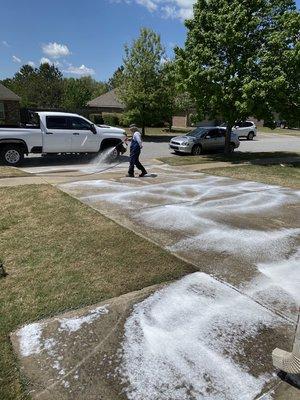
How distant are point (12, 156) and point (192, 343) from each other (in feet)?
40.5

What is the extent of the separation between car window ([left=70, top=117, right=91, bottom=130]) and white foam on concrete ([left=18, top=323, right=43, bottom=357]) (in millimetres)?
12263

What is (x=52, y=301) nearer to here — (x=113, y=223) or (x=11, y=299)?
(x=11, y=299)

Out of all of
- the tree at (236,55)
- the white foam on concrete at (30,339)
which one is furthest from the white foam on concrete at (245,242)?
the tree at (236,55)

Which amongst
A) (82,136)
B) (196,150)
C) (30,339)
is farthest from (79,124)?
(30,339)

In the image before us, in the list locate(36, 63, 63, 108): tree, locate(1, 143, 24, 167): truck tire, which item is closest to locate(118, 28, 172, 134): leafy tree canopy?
locate(1, 143, 24, 167): truck tire

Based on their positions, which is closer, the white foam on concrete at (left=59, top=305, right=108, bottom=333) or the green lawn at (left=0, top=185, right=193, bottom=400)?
the white foam on concrete at (left=59, top=305, right=108, bottom=333)

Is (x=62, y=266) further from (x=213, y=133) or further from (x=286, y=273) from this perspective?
(x=213, y=133)

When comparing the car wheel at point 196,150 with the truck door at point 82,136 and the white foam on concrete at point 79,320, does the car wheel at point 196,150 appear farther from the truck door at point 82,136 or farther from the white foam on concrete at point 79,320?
the white foam on concrete at point 79,320

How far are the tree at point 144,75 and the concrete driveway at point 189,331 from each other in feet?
80.6

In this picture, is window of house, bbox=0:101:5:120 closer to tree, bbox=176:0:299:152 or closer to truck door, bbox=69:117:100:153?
truck door, bbox=69:117:100:153

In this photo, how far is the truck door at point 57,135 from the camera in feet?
48.4

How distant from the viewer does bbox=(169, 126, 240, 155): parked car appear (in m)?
20.2

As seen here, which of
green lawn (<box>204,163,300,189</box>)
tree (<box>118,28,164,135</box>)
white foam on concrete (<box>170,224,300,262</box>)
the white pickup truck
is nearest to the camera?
white foam on concrete (<box>170,224,300,262</box>)

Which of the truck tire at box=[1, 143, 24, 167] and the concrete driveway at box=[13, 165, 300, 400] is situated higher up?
the truck tire at box=[1, 143, 24, 167]
